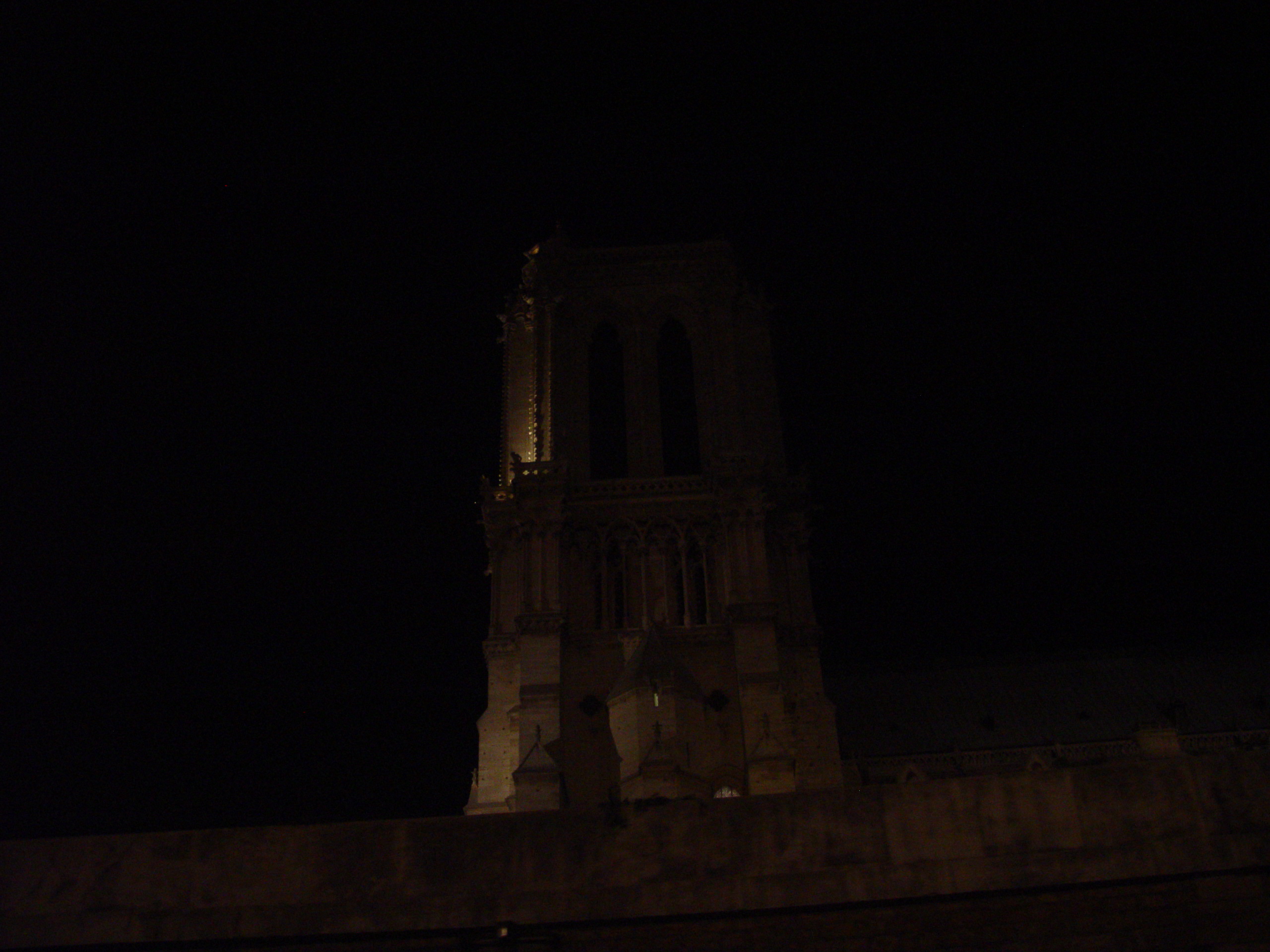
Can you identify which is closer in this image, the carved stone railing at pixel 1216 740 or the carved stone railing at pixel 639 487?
the carved stone railing at pixel 639 487

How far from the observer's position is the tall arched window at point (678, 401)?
2172 inches

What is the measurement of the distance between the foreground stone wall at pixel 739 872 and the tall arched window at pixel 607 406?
40.1 metres

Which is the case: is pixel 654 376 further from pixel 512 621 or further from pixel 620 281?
pixel 512 621

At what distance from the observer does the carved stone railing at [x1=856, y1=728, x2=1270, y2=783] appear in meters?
57.3

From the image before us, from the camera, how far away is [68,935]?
507 inches

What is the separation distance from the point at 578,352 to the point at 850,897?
45.5 meters

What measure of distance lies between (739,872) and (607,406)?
45.6 meters

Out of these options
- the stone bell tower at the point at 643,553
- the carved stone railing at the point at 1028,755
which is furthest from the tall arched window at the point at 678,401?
the carved stone railing at the point at 1028,755

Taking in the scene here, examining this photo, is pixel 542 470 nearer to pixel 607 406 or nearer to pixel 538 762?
pixel 607 406

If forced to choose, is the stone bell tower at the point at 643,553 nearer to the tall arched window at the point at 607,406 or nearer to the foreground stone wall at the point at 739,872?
the tall arched window at the point at 607,406

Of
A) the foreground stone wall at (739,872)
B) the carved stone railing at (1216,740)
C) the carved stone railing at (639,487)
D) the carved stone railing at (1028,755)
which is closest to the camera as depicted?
the foreground stone wall at (739,872)

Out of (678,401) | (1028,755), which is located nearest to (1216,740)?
(1028,755)

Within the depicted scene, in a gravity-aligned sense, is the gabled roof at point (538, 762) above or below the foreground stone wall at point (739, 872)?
above

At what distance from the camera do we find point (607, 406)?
189 ft
